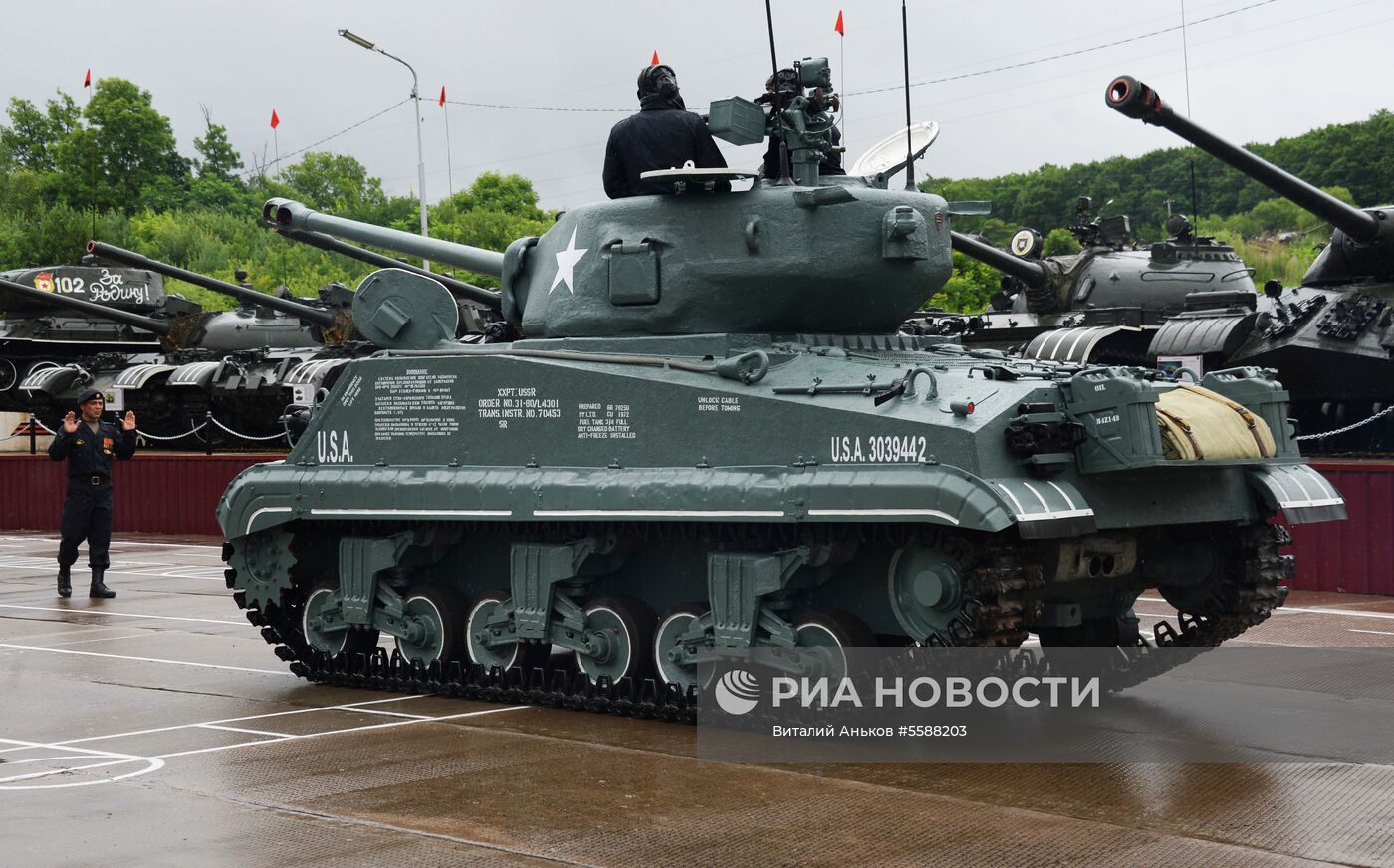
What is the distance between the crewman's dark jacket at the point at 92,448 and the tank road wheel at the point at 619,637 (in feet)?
30.0

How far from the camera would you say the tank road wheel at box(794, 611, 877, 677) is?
31.4 ft

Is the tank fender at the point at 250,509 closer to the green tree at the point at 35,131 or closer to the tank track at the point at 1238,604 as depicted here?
the tank track at the point at 1238,604

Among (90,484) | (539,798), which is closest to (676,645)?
(539,798)

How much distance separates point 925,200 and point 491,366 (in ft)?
10.1

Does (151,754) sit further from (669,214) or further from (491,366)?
(669,214)

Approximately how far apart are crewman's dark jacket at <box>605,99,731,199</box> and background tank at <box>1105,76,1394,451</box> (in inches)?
298

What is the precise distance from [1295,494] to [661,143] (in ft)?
15.2

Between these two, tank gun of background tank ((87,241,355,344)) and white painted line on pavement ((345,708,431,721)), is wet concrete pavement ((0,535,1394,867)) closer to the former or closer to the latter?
white painted line on pavement ((345,708,431,721))

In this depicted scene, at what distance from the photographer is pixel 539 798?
823 centimetres

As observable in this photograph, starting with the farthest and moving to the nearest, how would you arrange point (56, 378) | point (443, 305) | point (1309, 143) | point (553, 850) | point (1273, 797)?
point (1309, 143)
point (56, 378)
point (443, 305)
point (1273, 797)
point (553, 850)

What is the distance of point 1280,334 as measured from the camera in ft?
59.2

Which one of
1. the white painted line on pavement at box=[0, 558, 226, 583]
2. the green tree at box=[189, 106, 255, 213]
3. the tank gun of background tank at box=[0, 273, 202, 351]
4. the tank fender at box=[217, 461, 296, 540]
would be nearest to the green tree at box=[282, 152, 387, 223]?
the green tree at box=[189, 106, 255, 213]

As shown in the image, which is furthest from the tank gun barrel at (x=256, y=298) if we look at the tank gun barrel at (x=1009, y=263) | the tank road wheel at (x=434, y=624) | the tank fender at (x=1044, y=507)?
the tank fender at (x=1044, y=507)

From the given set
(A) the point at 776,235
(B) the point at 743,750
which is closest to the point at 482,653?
(B) the point at 743,750
